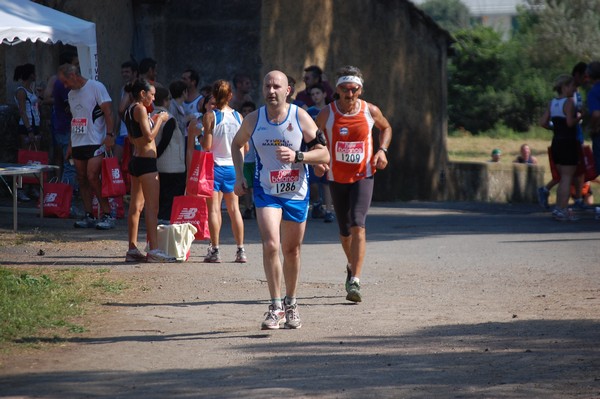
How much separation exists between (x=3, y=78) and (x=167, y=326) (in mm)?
12513

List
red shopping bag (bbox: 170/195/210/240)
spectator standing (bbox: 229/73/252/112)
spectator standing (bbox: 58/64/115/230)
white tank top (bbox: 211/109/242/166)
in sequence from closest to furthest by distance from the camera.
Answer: white tank top (bbox: 211/109/242/166) < red shopping bag (bbox: 170/195/210/240) < spectator standing (bbox: 58/64/115/230) < spectator standing (bbox: 229/73/252/112)

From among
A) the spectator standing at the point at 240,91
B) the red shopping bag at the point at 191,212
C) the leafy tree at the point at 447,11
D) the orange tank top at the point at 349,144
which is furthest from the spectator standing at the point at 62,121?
the leafy tree at the point at 447,11

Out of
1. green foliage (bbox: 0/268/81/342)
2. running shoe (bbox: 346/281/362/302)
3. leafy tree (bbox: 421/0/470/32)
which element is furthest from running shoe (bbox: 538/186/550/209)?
leafy tree (bbox: 421/0/470/32)

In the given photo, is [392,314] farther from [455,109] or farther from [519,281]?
[455,109]

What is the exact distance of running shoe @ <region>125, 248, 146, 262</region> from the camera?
41.3ft

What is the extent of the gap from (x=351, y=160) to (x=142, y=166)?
2.63 m

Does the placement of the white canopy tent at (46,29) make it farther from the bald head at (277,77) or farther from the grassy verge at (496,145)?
the grassy verge at (496,145)

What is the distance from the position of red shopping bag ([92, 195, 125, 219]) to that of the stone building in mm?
4420

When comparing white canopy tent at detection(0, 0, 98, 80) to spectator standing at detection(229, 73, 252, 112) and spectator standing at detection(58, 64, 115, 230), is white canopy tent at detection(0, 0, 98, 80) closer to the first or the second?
spectator standing at detection(58, 64, 115, 230)

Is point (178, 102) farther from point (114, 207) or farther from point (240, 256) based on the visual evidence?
point (240, 256)

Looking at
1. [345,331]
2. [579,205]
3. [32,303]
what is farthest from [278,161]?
[579,205]

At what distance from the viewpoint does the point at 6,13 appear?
1573 centimetres

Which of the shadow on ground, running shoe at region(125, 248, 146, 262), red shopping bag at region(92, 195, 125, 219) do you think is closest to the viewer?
the shadow on ground

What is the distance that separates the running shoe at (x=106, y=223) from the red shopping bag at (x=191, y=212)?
8.47 ft
